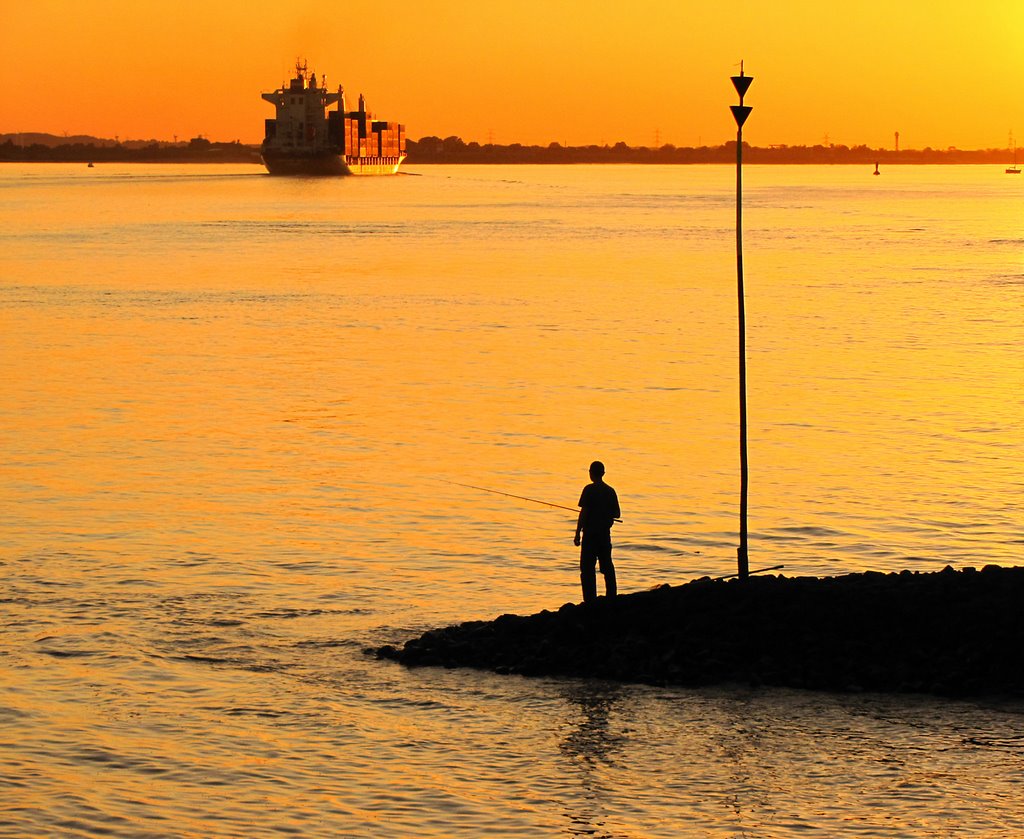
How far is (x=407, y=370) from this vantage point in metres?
47.5

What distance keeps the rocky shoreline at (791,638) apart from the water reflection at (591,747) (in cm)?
52

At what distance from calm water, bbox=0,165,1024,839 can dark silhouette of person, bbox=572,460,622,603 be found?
1362 mm

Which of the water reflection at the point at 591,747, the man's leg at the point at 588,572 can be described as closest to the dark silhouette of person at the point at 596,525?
the man's leg at the point at 588,572

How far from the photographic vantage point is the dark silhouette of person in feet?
60.2

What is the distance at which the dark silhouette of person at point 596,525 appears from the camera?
18359 mm

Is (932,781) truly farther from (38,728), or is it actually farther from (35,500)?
(35,500)

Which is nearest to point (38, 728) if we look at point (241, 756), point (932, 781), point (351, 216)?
point (241, 756)

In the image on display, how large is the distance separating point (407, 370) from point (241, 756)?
31.5 meters

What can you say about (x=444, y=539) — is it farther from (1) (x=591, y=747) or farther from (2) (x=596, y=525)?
(1) (x=591, y=747)

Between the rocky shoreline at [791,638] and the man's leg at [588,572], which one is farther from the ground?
the man's leg at [588,572]

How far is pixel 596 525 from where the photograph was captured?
18469 mm

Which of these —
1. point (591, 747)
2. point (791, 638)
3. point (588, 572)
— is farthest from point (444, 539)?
point (591, 747)

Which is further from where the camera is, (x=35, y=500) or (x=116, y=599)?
(x=35, y=500)

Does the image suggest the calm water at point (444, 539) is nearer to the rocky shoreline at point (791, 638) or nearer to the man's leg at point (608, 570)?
the rocky shoreline at point (791, 638)
